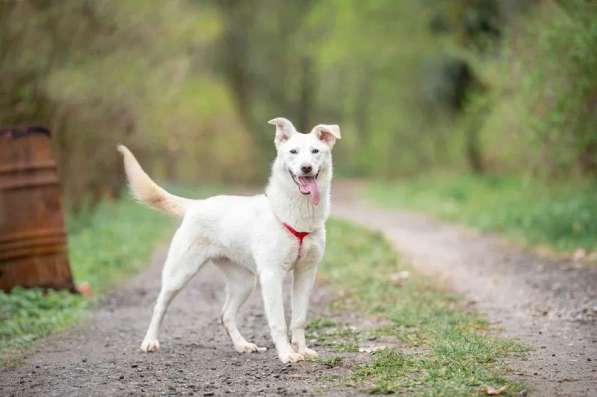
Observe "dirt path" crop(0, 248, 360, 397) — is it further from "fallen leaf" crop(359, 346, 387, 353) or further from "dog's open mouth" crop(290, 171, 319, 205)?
"dog's open mouth" crop(290, 171, 319, 205)

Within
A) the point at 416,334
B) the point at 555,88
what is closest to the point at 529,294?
the point at 416,334

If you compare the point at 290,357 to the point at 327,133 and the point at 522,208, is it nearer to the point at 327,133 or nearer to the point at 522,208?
the point at 327,133

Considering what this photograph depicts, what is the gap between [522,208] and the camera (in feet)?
51.4

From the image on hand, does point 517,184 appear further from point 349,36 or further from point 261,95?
point 261,95

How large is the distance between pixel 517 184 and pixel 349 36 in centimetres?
1330

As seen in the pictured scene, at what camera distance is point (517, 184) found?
21.1 meters

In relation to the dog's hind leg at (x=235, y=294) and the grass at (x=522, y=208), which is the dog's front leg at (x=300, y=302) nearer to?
the dog's hind leg at (x=235, y=294)

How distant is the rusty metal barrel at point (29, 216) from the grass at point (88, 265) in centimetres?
24

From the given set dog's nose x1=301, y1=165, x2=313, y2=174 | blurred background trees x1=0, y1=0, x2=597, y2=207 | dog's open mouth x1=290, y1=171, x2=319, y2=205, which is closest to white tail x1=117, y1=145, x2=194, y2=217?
dog's open mouth x1=290, y1=171, x2=319, y2=205

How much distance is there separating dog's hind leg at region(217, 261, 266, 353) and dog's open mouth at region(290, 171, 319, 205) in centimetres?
118

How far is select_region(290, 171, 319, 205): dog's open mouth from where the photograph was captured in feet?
20.6

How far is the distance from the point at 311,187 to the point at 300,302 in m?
0.96

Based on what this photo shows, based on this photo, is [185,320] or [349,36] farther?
[349,36]

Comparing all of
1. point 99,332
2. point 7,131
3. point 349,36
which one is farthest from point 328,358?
point 349,36
